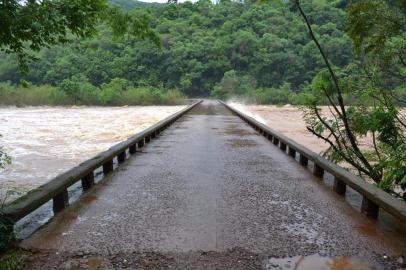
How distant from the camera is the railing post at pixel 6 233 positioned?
3.66 metres

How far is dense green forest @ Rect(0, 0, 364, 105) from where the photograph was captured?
67875 millimetres

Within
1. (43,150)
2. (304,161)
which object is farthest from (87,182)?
(43,150)

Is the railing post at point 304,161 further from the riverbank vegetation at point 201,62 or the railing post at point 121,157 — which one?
the riverbank vegetation at point 201,62

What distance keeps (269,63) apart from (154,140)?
6904 cm

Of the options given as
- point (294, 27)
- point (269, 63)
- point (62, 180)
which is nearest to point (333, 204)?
point (62, 180)

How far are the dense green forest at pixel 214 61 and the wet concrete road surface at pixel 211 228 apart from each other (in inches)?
2052

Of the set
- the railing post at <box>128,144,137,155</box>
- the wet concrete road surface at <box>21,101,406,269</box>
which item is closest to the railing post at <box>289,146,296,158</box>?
the wet concrete road surface at <box>21,101,406,269</box>

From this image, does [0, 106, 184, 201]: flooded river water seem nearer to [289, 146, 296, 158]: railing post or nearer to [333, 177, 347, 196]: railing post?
[333, 177, 347, 196]: railing post

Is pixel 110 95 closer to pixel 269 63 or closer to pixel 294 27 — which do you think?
pixel 269 63

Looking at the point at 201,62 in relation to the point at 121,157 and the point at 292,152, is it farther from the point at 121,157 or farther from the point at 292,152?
the point at 121,157

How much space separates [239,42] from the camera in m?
84.9

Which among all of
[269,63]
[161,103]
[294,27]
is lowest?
[161,103]

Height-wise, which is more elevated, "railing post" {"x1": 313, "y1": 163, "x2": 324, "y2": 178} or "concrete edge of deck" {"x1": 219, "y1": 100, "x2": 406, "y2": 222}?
"concrete edge of deck" {"x1": 219, "y1": 100, "x2": 406, "y2": 222}

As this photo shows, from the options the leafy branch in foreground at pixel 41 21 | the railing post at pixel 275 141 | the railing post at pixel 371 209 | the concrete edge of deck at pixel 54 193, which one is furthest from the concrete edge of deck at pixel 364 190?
the leafy branch in foreground at pixel 41 21
